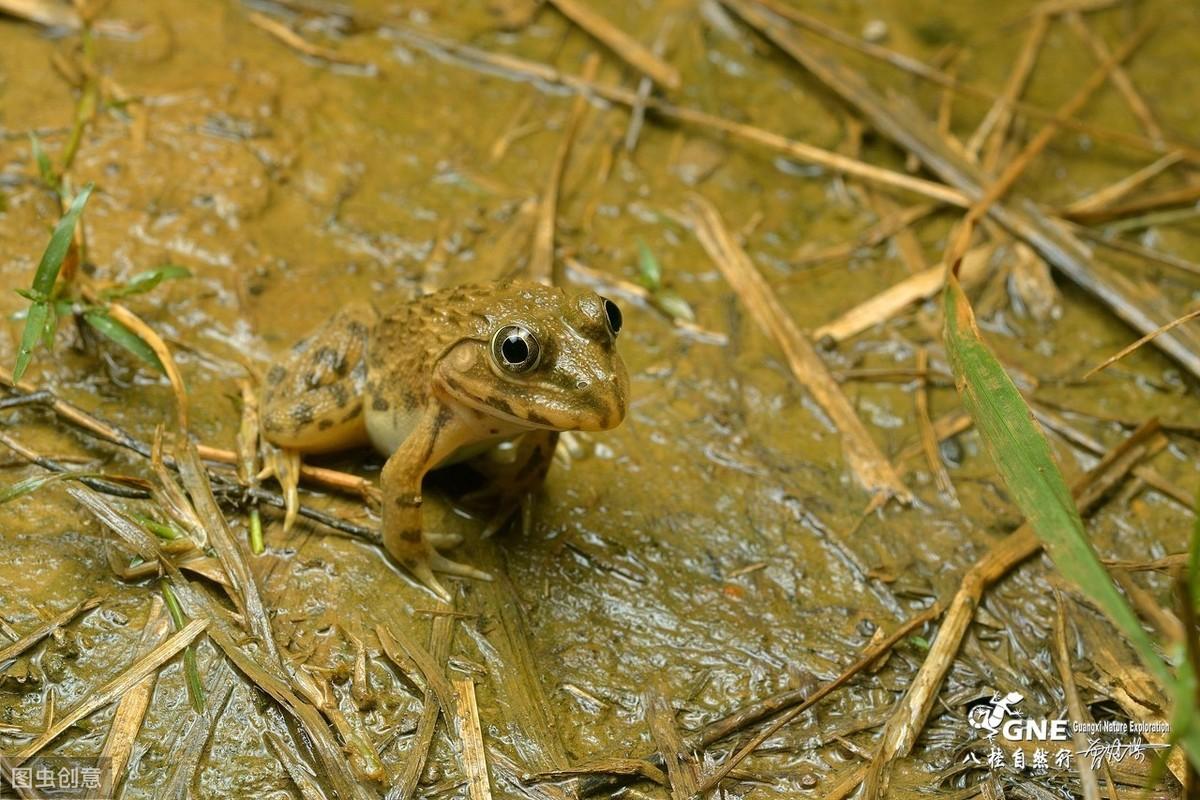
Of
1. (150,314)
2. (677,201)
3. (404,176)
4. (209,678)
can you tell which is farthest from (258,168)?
(209,678)

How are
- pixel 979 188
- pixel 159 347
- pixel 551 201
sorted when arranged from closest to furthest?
pixel 159 347 → pixel 551 201 → pixel 979 188

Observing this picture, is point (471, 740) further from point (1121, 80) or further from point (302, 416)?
point (1121, 80)

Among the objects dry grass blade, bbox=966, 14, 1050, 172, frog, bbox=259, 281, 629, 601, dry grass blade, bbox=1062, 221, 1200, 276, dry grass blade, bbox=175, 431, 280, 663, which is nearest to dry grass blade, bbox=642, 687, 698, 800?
frog, bbox=259, 281, 629, 601

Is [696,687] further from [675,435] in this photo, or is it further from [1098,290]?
[1098,290]

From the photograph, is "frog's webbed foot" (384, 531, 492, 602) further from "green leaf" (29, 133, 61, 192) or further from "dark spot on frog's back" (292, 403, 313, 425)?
"green leaf" (29, 133, 61, 192)

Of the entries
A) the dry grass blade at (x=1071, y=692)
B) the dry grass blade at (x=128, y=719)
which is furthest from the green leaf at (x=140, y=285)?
the dry grass blade at (x=1071, y=692)

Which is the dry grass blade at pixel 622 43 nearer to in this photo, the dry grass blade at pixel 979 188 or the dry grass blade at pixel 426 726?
the dry grass blade at pixel 979 188

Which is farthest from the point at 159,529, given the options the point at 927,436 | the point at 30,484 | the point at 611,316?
the point at 927,436
